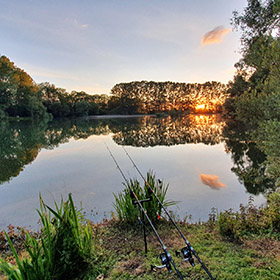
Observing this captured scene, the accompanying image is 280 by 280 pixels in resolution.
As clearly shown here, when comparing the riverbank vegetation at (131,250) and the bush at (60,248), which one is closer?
the bush at (60,248)

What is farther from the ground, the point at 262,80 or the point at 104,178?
the point at 262,80

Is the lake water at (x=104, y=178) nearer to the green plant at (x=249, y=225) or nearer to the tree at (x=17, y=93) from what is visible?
the green plant at (x=249, y=225)

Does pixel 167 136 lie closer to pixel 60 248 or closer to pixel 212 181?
pixel 212 181

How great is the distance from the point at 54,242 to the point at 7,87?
59418 millimetres

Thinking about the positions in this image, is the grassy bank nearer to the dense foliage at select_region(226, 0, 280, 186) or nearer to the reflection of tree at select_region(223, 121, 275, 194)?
the dense foliage at select_region(226, 0, 280, 186)

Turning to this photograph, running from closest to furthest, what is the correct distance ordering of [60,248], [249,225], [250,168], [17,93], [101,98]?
[60,248], [249,225], [250,168], [17,93], [101,98]

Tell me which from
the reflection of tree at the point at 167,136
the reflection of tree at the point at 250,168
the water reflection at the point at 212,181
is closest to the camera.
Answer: the reflection of tree at the point at 250,168

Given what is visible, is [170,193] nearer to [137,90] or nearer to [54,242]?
[54,242]

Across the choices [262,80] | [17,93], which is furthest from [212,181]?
[17,93]

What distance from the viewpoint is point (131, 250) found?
3980 millimetres

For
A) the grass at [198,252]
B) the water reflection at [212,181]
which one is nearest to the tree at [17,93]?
the water reflection at [212,181]

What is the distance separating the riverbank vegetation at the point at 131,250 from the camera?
294cm

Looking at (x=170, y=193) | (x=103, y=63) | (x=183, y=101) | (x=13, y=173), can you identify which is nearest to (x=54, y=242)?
(x=170, y=193)

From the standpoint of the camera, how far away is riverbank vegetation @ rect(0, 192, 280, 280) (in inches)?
116
